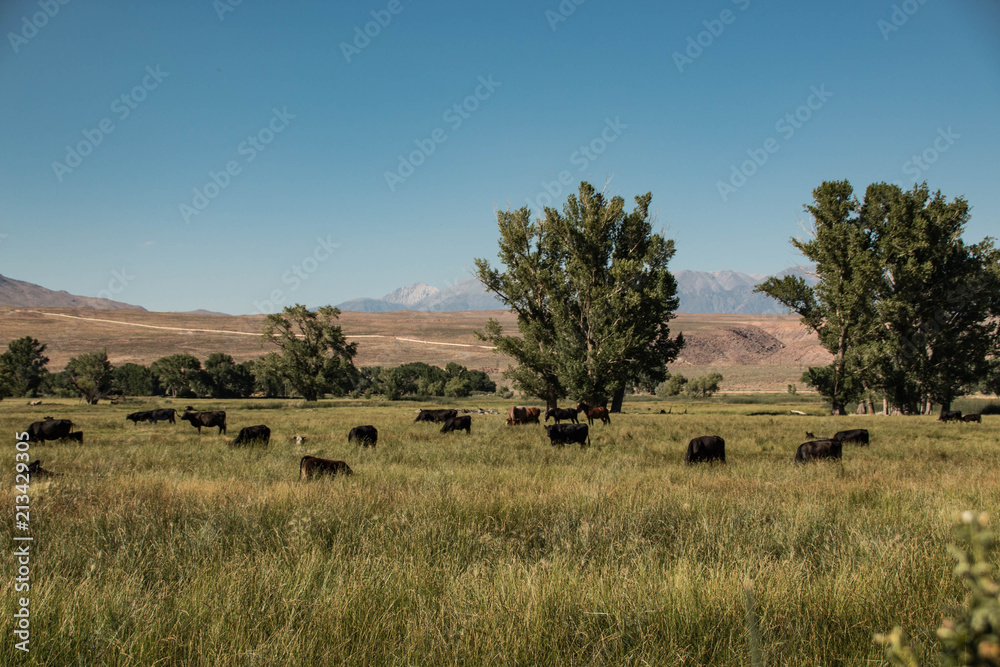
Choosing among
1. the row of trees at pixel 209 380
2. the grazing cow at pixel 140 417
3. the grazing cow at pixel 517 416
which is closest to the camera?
the grazing cow at pixel 517 416

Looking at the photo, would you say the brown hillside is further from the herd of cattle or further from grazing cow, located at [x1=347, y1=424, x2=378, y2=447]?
grazing cow, located at [x1=347, y1=424, x2=378, y2=447]

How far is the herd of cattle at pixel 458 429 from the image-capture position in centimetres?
1117

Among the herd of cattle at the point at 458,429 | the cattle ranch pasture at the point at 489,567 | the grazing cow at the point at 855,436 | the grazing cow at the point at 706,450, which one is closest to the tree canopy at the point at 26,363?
the herd of cattle at the point at 458,429

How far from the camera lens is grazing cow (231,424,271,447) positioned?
1741 cm

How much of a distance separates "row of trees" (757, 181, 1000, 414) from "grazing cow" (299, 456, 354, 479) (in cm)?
3521

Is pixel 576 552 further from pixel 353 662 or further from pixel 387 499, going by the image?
pixel 387 499

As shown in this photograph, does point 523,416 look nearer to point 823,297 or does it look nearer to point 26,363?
point 823,297

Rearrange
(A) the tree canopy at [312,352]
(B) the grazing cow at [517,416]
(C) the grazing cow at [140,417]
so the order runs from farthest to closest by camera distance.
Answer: (A) the tree canopy at [312,352] < (C) the grazing cow at [140,417] < (B) the grazing cow at [517,416]

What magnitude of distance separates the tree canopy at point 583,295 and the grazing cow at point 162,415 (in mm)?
18642

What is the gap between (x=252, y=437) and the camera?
17.9 m

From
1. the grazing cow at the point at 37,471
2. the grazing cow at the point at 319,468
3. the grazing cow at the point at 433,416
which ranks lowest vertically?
the grazing cow at the point at 433,416

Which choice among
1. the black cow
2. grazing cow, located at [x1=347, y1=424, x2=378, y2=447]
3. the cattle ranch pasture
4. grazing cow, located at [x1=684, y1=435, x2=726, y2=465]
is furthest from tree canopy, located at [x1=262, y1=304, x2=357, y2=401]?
grazing cow, located at [x1=684, y1=435, x2=726, y2=465]

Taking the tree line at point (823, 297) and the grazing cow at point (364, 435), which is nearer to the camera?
the grazing cow at point (364, 435)

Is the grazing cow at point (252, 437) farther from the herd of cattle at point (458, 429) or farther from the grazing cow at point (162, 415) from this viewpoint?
the grazing cow at point (162, 415)
